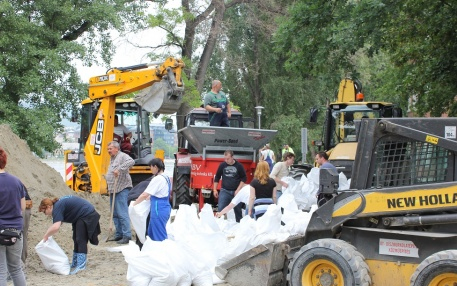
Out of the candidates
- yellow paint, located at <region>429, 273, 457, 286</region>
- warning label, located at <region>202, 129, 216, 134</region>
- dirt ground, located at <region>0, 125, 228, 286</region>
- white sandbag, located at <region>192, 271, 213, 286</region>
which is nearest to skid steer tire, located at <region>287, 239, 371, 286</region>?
yellow paint, located at <region>429, 273, 457, 286</region>

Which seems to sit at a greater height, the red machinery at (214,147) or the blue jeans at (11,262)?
the red machinery at (214,147)

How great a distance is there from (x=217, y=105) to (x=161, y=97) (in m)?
1.19

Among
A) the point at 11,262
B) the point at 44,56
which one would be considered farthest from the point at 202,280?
the point at 44,56

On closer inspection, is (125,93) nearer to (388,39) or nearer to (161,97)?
(161,97)

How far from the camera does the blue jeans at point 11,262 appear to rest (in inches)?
273

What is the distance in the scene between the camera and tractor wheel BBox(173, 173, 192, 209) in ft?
50.4

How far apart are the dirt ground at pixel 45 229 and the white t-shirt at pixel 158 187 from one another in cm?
112

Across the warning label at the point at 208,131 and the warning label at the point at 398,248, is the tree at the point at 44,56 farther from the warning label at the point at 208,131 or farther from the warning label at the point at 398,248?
the warning label at the point at 398,248

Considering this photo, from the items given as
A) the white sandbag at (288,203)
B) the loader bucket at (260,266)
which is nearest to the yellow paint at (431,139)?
the loader bucket at (260,266)

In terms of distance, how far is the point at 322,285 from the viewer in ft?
23.2

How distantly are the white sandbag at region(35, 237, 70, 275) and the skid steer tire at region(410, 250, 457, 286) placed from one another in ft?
15.4

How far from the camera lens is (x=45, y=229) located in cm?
1073

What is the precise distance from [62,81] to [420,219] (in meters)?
14.7

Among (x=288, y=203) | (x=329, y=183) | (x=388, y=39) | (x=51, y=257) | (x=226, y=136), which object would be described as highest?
(x=388, y=39)
